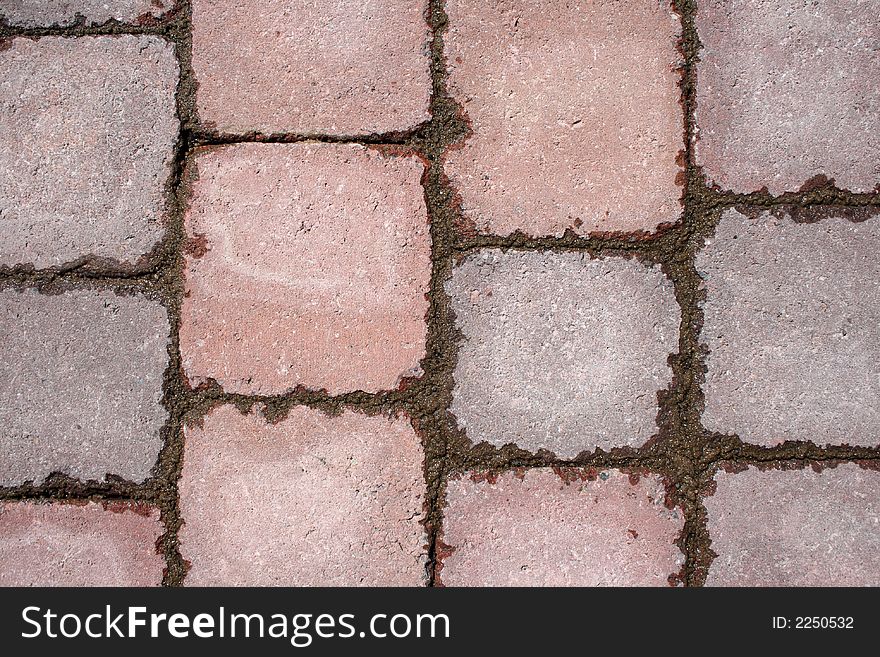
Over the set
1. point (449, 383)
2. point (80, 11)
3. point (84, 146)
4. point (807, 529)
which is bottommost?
point (807, 529)

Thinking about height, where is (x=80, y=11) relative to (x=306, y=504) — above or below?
above

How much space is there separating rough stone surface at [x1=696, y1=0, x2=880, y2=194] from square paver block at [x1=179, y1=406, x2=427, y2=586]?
0.87 m

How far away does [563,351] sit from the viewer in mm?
1305

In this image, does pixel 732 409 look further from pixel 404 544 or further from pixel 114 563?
Result: pixel 114 563

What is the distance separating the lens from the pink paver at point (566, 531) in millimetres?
1295

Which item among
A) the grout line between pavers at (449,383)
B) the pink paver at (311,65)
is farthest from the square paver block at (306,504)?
the pink paver at (311,65)

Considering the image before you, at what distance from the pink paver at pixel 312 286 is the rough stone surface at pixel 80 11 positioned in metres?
0.42

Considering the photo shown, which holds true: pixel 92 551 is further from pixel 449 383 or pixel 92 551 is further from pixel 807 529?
pixel 807 529

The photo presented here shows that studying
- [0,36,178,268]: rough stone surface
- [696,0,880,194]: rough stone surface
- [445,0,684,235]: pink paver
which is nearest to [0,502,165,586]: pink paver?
[0,36,178,268]: rough stone surface

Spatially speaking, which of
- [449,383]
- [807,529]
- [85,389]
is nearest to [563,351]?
[449,383]

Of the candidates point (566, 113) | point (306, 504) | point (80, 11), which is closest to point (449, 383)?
point (306, 504)

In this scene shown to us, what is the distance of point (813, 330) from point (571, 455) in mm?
536

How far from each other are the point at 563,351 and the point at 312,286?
0.51 metres
